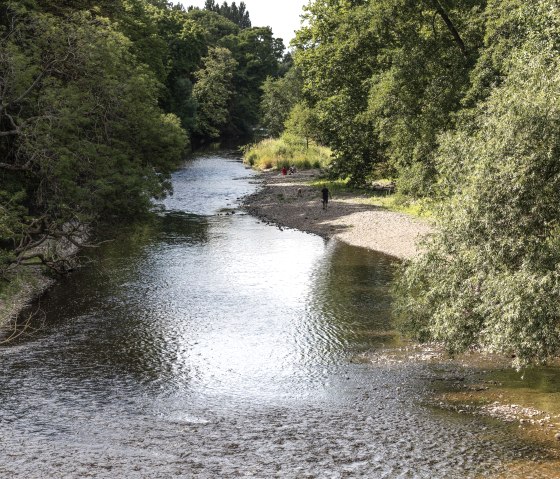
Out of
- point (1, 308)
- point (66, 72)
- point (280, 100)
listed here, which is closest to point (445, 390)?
point (1, 308)

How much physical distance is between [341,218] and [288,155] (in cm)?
3221

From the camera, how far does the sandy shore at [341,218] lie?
38219 millimetres

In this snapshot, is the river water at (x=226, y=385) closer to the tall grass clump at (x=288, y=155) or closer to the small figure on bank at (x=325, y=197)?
the small figure on bank at (x=325, y=197)

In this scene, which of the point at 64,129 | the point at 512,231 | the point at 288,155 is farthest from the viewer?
the point at 288,155

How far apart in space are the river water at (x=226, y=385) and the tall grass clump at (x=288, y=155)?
132 ft

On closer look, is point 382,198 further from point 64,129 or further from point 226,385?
point 226,385

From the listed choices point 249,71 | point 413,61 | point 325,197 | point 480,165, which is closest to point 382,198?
point 325,197

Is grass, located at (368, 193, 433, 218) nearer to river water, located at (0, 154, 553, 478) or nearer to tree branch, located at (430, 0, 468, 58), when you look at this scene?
river water, located at (0, 154, 553, 478)

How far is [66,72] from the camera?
30.3 m

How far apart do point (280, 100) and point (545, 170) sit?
3129 inches

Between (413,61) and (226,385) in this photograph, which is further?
(413,61)

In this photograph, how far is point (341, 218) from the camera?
45.2 m

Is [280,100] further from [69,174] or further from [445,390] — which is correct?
[445,390]

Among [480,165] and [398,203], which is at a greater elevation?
[480,165]
